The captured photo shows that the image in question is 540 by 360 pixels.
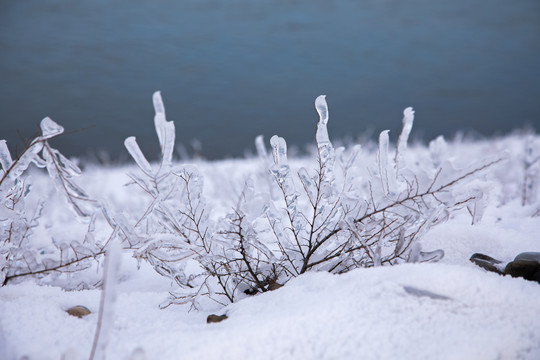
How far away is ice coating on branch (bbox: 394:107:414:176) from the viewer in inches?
55.2

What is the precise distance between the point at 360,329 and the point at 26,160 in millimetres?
1331

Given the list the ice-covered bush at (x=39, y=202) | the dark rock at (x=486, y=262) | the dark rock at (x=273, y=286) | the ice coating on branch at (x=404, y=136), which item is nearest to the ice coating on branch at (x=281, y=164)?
the dark rock at (x=273, y=286)

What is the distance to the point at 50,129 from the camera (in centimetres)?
133

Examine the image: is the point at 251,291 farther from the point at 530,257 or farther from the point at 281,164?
the point at 530,257

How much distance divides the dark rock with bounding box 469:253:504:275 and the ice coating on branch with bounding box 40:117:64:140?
1731 mm

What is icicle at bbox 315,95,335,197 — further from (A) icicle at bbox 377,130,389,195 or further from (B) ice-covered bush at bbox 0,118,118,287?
(B) ice-covered bush at bbox 0,118,118,287

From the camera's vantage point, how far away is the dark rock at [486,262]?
1502 millimetres

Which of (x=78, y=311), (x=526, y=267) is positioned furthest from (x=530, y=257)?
(x=78, y=311)

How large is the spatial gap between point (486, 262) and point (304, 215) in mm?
794

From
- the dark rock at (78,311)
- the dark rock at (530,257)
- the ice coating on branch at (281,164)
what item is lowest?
the dark rock at (78,311)

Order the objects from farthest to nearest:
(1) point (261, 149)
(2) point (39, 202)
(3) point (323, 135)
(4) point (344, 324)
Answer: (1) point (261, 149) < (2) point (39, 202) < (3) point (323, 135) < (4) point (344, 324)

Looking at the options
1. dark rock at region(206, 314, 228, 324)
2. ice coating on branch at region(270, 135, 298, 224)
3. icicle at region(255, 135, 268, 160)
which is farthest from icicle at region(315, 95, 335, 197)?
icicle at region(255, 135, 268, 160)

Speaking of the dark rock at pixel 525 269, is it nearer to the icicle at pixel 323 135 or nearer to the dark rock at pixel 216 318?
the icicle at pixel 323 135

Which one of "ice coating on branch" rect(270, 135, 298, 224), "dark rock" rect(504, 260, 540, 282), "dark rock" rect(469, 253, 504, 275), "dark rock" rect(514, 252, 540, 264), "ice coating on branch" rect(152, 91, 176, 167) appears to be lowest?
"dark rock" rect(469, 253, 504, 275)
